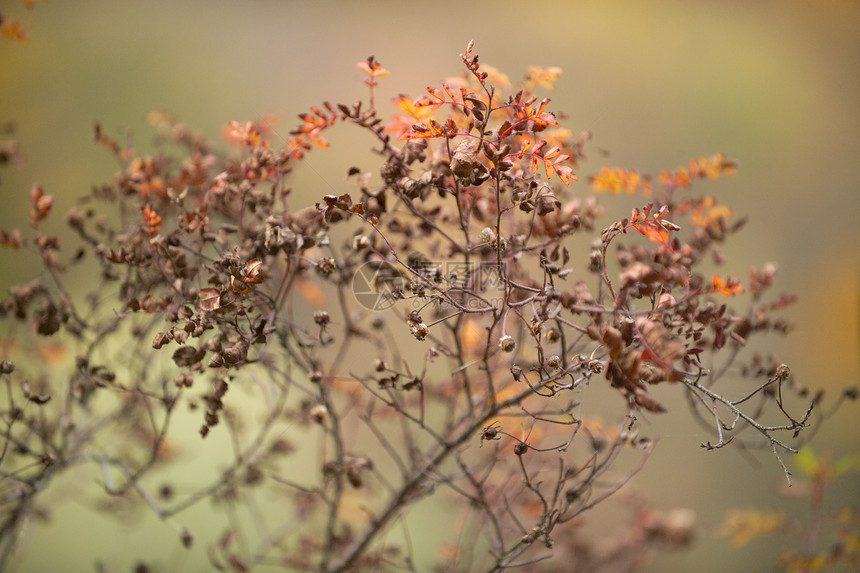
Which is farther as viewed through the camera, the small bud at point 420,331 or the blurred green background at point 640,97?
the blurred green background at point 640,97

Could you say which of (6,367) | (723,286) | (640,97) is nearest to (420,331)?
(723,286)

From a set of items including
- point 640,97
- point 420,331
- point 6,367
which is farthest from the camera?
point 640,97

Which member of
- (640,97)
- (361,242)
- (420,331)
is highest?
(640,97)

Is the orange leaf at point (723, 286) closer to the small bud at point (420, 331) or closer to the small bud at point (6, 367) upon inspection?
the small bud at point (420, 331)

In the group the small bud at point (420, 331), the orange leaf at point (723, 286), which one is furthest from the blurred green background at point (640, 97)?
the small bud at point (420, 331)

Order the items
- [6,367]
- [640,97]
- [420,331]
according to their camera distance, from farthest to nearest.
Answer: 1. [640,97]
2. [6,367]
3. [420,331]

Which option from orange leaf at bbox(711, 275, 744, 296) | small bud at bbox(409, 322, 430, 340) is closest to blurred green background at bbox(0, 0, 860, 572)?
orange leaf at bbox(711, 275, 744, 296)

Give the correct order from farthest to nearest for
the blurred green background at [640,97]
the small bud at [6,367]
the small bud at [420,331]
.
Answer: the blurred green background at [640,97] < the small bud at [6,367] < the small bud at [420,331]

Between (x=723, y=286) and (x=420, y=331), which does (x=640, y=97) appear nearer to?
(x=723, y=286)

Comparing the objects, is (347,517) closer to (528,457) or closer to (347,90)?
(528,457)
